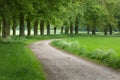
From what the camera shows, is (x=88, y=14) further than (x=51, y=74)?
Yes

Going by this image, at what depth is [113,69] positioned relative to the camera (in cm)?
1839

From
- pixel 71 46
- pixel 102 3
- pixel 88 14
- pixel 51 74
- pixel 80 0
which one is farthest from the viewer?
pixel 88 14

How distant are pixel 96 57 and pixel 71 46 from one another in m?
10.8

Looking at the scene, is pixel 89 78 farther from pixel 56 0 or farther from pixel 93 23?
pixel 93 23

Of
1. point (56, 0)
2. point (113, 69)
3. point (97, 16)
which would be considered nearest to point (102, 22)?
point (97, 16)

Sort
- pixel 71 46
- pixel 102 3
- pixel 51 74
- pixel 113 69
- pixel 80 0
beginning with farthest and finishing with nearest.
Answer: pixel 71 46 < pixel 80 0 < pixel 102 3 < pixel 113 69 < pixel 51 74

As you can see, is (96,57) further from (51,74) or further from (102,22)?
(102,22)

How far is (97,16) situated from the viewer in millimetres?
86188

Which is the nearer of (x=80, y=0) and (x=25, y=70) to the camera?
(x=25, y=70)

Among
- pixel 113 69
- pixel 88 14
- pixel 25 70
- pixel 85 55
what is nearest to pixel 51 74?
pixel 25 70

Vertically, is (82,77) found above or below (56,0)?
below

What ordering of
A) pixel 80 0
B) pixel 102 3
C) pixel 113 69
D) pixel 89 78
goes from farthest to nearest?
pixel 80 0
pixel 102 3
pixel 113 69
pixel 89 78

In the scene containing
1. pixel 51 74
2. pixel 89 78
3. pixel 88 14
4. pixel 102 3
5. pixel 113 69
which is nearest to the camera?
pixel 89 78

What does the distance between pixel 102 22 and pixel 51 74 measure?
7239 cm
